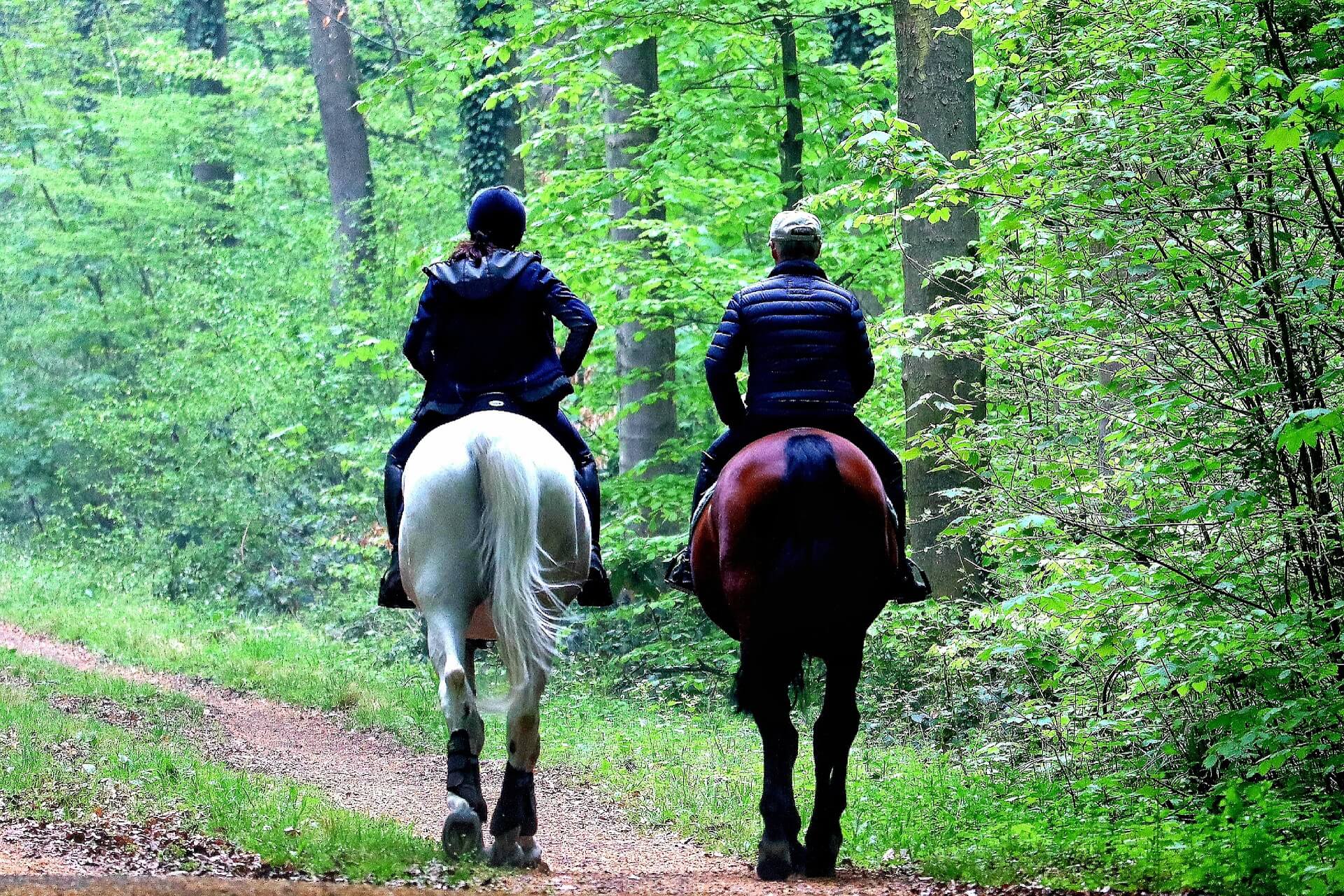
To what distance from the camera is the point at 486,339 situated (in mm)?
7207

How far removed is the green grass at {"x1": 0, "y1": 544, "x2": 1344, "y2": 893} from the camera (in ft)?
19.3

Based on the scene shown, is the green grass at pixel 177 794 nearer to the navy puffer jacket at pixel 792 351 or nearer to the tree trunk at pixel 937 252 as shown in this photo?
the navy puffer jacket at pixel 792 351

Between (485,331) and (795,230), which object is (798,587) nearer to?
(795,230)

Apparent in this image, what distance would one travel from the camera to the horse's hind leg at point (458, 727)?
631 centimetres

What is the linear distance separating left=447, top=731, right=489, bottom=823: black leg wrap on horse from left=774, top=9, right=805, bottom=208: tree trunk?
963 cm

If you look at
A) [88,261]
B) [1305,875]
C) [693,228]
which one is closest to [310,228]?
[88,261]

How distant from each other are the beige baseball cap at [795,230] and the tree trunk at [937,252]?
3452 millimetres

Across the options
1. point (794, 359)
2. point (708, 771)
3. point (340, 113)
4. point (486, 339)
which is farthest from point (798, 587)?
point (340, 113)

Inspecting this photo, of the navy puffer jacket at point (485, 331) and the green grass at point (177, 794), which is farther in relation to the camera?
the navy puffer jacket at point (485, 331)

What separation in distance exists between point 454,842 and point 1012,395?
5080 millimetres

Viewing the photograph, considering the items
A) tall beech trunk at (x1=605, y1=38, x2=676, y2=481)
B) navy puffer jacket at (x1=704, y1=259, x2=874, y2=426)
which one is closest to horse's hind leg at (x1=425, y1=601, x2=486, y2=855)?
navy puffer jacket at (x1=704, y1=259, x2=874, y2=426)

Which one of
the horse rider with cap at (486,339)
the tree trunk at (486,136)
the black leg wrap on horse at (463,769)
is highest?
the tree trunk at (486,136)

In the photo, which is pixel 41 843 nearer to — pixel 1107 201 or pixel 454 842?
pixel 454 842

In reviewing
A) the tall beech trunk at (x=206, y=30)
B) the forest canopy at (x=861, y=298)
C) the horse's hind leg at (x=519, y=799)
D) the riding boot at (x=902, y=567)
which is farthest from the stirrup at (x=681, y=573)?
the tall beech trunk at (x=206, y=30)
